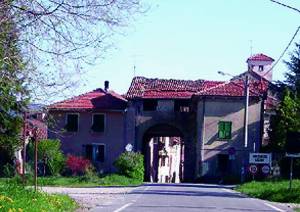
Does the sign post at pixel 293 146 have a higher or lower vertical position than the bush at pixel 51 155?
higher

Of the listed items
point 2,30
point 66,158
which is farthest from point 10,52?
point 66,158

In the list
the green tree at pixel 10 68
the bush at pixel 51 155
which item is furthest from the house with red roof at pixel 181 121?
the green tree at pixel 10 68

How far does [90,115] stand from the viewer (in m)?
67.1

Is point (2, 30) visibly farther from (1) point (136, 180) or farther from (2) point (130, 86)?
(2) point (130, 86)

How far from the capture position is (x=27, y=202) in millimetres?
16266

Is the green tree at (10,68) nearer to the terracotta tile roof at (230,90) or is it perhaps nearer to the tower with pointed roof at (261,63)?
the terracotta tile roof at (230,90)

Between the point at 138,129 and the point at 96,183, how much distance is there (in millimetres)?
15886

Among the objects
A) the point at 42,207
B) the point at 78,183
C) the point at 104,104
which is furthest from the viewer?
the point at 104,104

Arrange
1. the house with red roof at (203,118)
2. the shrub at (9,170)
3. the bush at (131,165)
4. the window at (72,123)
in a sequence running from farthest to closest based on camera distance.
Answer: the window at (72,123)
the house with red roof at (203,118)
the bush at (131,165)
the shrub at (9,170)

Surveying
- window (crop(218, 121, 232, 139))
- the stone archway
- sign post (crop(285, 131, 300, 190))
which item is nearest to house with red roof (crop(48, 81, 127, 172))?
the stone archway

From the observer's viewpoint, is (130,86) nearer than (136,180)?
No

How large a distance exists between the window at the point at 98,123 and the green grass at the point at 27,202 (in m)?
45.0

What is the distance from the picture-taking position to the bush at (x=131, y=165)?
56750mm

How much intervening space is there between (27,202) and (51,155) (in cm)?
4139
